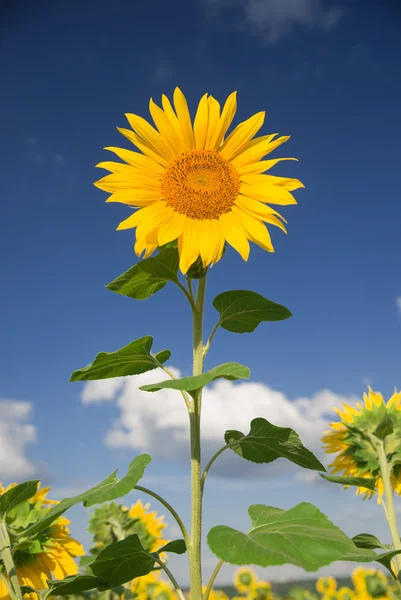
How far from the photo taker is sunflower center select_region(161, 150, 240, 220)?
2.46m

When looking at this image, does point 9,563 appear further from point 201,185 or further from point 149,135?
point 149,135

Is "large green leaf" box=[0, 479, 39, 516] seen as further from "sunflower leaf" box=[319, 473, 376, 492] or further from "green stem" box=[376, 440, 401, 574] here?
"green stem" box=[376, 440, 401, 574]

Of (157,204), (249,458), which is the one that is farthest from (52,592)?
Result: (157,204)

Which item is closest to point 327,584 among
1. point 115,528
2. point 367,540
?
point 115,528

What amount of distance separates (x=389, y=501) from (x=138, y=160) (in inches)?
120

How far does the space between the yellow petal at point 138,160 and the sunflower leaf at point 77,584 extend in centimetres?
165

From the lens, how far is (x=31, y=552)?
3.24m

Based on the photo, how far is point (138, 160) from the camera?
253cm

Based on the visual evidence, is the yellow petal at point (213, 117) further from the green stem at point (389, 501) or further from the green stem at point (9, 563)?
the green stem at point (389, 501)

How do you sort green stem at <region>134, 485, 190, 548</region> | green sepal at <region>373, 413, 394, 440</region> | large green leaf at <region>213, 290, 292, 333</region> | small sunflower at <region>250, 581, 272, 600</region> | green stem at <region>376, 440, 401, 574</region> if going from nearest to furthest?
green stem at <region>134, 485, 190, 548</region>, large green leaf at <region>213, 290, 292, 333</region>, green stem at <region>376, 440, 401, 574</region>, small sunflower at <region>250, 581, 272, 600</region>, green sepal at <region>373, 413, 394, 440</region>

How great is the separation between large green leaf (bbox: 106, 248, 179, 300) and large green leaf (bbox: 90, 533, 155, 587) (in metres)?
0.96

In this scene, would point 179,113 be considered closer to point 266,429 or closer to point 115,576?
point 266,429

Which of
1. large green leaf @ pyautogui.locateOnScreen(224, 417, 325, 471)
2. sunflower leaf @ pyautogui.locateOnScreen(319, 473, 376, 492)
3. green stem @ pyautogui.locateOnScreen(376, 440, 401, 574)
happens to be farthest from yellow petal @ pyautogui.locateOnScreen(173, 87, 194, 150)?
green stem @ pyautogui.locateOnScreen(376, 440, 401, 574)

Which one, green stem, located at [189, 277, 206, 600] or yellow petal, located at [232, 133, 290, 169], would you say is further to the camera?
yellow petal, located at [232, 133, 290, 169]
